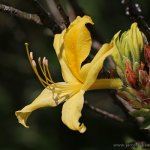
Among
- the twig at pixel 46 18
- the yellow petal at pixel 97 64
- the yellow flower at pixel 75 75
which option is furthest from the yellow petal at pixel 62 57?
the yellow petal at pixel 97 64

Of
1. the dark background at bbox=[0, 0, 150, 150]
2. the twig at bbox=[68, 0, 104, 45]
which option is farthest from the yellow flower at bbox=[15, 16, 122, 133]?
the dark background at bbox=[0, 0, 150, 150]

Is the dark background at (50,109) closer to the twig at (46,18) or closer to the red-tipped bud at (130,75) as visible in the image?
the twig at (46,18)

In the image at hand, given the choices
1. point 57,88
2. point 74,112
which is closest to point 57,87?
point 57,88

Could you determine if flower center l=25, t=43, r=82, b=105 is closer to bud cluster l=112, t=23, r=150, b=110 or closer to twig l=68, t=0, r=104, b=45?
bud cluster l=112, t=23, r=150, b=110

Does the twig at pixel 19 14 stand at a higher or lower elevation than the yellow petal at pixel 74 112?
higher

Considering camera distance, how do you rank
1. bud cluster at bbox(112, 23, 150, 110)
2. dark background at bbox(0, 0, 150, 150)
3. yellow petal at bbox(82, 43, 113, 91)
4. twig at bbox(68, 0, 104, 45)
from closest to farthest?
yellow petal at bbox(82, 43, 113, 91), bud cluster at bbox(112, 23, 150, 110), twig at bbox(68, 0, 104, 45), dark background at bbox(0, 0, 150, 150)

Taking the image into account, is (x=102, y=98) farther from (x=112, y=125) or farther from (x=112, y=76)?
(x=112, y=76)

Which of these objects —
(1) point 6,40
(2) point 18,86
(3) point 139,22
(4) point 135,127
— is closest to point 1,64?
(1) point 6,40
